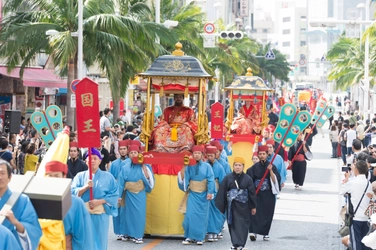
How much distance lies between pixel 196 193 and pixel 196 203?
17cm

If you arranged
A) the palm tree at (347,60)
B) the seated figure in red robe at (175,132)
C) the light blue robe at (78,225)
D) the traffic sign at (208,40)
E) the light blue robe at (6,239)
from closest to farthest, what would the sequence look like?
1. the light blue robe at (6,239)
2. the light blue robe at (78,225)
3. the seated figure in red robe at (175,132)
4. the traffic sign at (208,40)
5. the palm tree at (347,60)

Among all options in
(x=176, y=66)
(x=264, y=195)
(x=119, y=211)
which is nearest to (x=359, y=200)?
A: (x=264, y=195)

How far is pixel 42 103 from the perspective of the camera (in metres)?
39.1

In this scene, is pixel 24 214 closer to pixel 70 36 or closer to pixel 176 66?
pixel 176 66

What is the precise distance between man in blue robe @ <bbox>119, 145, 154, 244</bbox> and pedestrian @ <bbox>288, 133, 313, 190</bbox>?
9636mm

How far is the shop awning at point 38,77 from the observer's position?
31172 millimetres

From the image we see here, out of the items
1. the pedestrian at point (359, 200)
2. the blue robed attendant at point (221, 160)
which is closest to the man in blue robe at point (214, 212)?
the blue robed attendant at point (221, 160)

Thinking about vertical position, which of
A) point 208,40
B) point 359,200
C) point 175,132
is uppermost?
point 208,40

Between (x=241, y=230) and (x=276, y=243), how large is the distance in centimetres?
156

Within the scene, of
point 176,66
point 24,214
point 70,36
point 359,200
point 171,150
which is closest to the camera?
point 24,214

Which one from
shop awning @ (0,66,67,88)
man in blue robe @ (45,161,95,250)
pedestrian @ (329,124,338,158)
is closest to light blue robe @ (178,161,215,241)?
man in blue robe @ (45,161,95,250)

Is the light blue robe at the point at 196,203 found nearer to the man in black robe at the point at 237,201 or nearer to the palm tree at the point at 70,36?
the man in black robe at the point at 237,201

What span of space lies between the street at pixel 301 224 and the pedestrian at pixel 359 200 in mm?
2700

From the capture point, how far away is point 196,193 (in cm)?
1490
